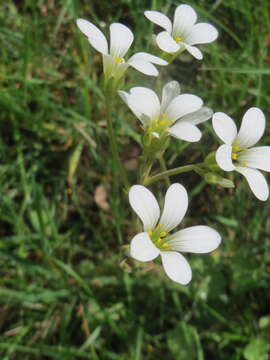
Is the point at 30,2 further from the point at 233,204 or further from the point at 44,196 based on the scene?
the point at 233,204

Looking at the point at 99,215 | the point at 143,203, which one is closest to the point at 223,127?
the point at 143,203

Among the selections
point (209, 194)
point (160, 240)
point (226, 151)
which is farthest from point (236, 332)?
point (226, 151)

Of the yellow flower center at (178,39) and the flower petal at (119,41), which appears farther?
the yellow flower center at (178,39)

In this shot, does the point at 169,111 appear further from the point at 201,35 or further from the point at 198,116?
the point at 201,35

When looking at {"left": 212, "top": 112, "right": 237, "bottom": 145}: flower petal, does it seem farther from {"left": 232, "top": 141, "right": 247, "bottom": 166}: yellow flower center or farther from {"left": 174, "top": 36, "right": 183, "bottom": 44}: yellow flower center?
{"left": 174, "top": 36, "right": 183, "bottom": 44}: yellow flower center

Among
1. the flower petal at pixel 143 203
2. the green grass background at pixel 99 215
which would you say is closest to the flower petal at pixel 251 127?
the flower petal at pixel 143 203

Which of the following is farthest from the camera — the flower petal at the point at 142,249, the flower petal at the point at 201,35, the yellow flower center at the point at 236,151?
the flower petal at the point at 201,35

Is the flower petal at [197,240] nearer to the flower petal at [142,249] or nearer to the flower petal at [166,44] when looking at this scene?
the flower petal at [142,249]
